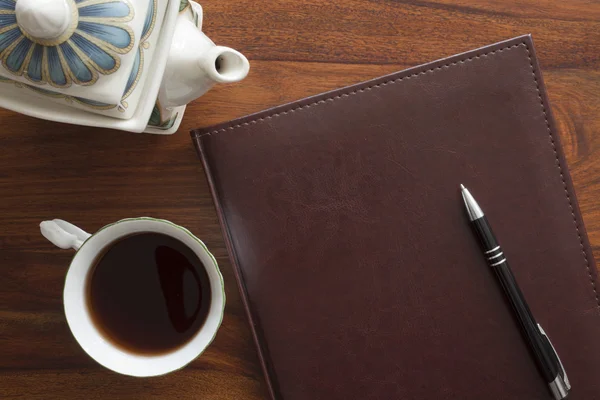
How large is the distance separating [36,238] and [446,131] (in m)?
0.50

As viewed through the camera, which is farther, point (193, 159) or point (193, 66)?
point (193, 159)

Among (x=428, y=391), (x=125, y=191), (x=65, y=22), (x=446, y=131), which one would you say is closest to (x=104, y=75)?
(x=65, y=22)

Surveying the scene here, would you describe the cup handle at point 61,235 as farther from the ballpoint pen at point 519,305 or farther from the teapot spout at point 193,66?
the ballpoint pen at point 519,305

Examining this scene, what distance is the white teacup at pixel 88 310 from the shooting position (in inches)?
21.4

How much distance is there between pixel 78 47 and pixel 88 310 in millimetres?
291

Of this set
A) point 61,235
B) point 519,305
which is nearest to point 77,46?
point 61,235

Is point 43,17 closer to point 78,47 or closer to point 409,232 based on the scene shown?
point 78,47

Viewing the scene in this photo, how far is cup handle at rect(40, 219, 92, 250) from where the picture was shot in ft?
1.84

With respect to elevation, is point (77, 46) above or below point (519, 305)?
above

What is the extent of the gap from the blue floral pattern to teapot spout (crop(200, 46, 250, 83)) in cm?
6

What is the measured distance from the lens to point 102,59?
426mm

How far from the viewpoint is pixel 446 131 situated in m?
0.57

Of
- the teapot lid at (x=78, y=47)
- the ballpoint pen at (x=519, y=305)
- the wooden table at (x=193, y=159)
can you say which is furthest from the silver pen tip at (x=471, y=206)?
the teapot lid at (x=78, y=47)

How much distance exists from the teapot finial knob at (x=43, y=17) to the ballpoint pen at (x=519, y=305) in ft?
1.34
